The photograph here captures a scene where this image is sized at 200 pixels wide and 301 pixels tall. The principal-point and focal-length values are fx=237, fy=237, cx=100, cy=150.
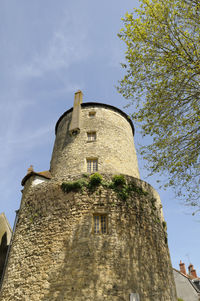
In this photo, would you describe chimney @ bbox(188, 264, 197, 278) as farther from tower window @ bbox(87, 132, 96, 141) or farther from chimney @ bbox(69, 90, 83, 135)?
chimney @ bbox(69, 90, 83, 135)

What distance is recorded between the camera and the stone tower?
9188 mm

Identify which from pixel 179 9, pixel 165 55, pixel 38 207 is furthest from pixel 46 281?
pixel 179 9

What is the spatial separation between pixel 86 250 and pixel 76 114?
32.0 feet

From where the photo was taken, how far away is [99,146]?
15.1 meters

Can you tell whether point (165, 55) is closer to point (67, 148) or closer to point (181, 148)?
point (181, 148)

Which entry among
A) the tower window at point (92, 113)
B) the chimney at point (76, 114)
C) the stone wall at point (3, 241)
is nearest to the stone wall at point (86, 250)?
the chimney at point (76, 114)

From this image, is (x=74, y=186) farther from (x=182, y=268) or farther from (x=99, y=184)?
(x=182, y=268)

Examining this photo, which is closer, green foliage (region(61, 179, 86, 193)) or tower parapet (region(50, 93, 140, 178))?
green foliage (region(61, 179, 86, 193))

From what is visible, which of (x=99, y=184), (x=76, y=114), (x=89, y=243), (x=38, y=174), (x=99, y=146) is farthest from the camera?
(x=76, y=114)

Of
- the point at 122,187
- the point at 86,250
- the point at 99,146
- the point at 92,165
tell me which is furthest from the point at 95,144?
the point at 86,250

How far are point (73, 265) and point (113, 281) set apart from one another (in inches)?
65.9

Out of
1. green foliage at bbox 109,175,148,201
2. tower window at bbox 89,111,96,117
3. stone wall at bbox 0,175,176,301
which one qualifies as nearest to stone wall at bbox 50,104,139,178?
tower window at bbox 89,111,96,117

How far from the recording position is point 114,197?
11.3 meters

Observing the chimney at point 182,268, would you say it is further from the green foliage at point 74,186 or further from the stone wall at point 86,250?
the green foliage at point 74,186
